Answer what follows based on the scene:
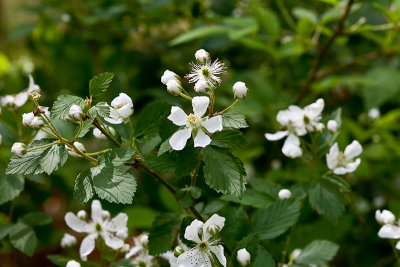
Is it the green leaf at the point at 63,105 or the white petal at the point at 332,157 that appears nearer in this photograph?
the green leaf at the point at 63,105

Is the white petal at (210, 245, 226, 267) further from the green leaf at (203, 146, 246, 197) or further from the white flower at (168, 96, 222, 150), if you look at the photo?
the white flower at (168, 96, 222, 150)

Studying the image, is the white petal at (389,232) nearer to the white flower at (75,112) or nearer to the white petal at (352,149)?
the white petal at (352,149)

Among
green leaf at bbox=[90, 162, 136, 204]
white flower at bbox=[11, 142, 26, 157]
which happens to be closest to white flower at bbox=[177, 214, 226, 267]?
green leaf at bbox=[90, 162, 136, 204]

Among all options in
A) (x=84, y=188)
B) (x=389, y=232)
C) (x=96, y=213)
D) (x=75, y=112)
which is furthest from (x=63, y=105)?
(x=389, y=232)

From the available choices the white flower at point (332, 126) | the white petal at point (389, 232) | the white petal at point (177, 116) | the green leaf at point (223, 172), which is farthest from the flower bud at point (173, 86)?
the white petal at point (389, 232)

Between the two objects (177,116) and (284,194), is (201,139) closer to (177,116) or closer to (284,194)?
(177,116)
